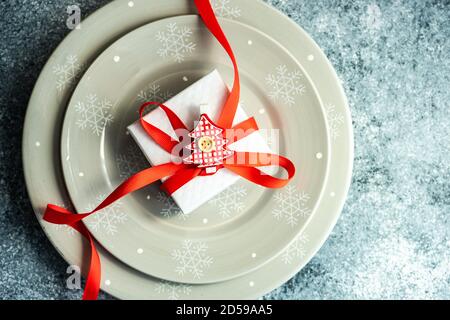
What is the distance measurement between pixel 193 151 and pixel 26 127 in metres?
0.24

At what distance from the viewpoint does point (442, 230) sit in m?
0.78

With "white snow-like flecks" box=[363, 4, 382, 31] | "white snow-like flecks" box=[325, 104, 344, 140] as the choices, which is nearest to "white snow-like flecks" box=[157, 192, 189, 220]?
"white snow-like flecks" box=[325, 104, 344, 140]

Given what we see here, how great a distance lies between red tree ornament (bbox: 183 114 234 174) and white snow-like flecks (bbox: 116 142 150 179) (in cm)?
8

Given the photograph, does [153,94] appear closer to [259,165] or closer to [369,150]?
[259,165]

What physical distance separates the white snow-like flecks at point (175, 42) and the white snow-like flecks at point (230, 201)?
19cm

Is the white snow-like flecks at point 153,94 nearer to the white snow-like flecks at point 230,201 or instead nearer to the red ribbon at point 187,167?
the red ribbon at point 187,167

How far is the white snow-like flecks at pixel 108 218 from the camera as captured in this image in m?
0.66

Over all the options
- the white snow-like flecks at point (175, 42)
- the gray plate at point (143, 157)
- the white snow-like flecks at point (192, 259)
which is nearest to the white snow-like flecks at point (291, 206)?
the gray plate at point (143, 157)

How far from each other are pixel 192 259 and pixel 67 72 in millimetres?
306

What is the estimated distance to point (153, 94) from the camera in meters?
0.68

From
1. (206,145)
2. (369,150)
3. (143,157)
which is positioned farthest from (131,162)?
(369,150)

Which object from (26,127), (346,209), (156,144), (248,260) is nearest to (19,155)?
(26,127)

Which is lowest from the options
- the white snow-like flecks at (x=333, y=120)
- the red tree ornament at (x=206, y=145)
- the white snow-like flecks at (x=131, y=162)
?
the white snow-like flecks at (x=333, y=120)

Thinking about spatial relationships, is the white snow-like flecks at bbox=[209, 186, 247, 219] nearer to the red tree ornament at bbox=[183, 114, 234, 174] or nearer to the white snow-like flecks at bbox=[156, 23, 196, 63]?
the red tree ornament at bbox=[183, 114, 234, 174]
